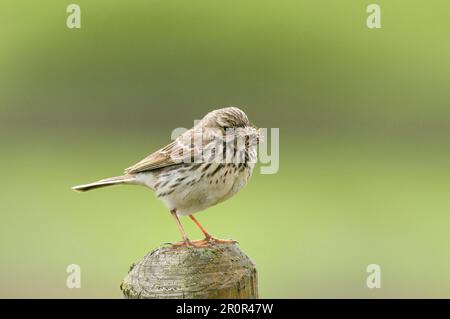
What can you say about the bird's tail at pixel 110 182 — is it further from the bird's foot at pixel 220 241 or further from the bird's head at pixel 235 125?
the bird's foot at pixel 220 241

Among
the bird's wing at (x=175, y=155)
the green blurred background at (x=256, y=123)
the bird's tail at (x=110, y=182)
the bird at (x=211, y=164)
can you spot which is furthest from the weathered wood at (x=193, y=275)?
the green blurred background at (x=256, y=123)

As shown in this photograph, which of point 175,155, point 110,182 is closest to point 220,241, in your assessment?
point 175,155

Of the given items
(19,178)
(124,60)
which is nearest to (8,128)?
(19,178)

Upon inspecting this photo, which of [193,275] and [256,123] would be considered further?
[256,123]

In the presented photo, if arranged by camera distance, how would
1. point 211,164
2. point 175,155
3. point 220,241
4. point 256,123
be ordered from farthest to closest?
point 256,123 → point 175,155 → point 211,164 → point 220,241

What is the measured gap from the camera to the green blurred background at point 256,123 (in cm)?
1511

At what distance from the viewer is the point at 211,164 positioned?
7.58 metres

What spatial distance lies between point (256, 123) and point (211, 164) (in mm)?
10134

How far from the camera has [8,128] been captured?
1983 centimetres

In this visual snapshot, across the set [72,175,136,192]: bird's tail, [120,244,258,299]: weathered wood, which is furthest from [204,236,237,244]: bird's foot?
[72,175,136,192]: bird's tail

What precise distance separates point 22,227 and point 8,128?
3.77 meters

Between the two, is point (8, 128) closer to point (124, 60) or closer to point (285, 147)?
point (124, 60)

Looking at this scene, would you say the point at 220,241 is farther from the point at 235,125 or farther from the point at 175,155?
the point at 175,155

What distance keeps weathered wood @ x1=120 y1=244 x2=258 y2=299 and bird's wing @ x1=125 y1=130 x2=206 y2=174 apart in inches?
80.7
